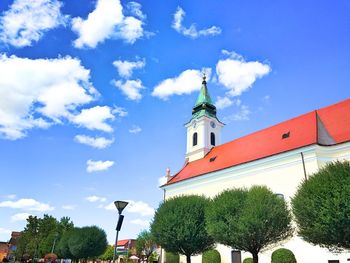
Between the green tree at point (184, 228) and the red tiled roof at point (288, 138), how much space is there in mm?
9613

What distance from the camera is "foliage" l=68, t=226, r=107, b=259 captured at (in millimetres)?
46344

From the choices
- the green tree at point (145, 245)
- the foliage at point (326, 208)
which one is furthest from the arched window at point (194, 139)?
the foliage at point (326, 208)

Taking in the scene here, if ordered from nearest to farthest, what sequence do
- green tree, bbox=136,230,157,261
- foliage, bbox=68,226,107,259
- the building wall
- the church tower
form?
the building wall, foliage, bbox=68,226,107,259, the church tower, green tree, bbox=136,230,157,261

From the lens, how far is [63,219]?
3002 inches

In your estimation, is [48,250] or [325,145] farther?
[48,250]

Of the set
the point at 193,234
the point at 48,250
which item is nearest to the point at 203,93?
the point at 193,234

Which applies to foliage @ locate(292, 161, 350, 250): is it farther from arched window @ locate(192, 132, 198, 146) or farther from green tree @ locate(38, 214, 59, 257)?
green tree @ locate(38, 214, 59, 257)

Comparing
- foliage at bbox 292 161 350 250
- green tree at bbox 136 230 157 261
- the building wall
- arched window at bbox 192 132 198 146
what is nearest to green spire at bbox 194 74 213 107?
arched window at bbox 192 132 198 146

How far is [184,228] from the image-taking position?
92.0 feet

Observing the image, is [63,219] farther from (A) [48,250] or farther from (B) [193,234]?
(B) [193,234]

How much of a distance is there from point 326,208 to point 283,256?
409 inches

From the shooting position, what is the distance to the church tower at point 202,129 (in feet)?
164

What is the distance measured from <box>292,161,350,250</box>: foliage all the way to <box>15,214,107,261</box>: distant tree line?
34867 millimetres

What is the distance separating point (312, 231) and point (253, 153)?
695 inches
